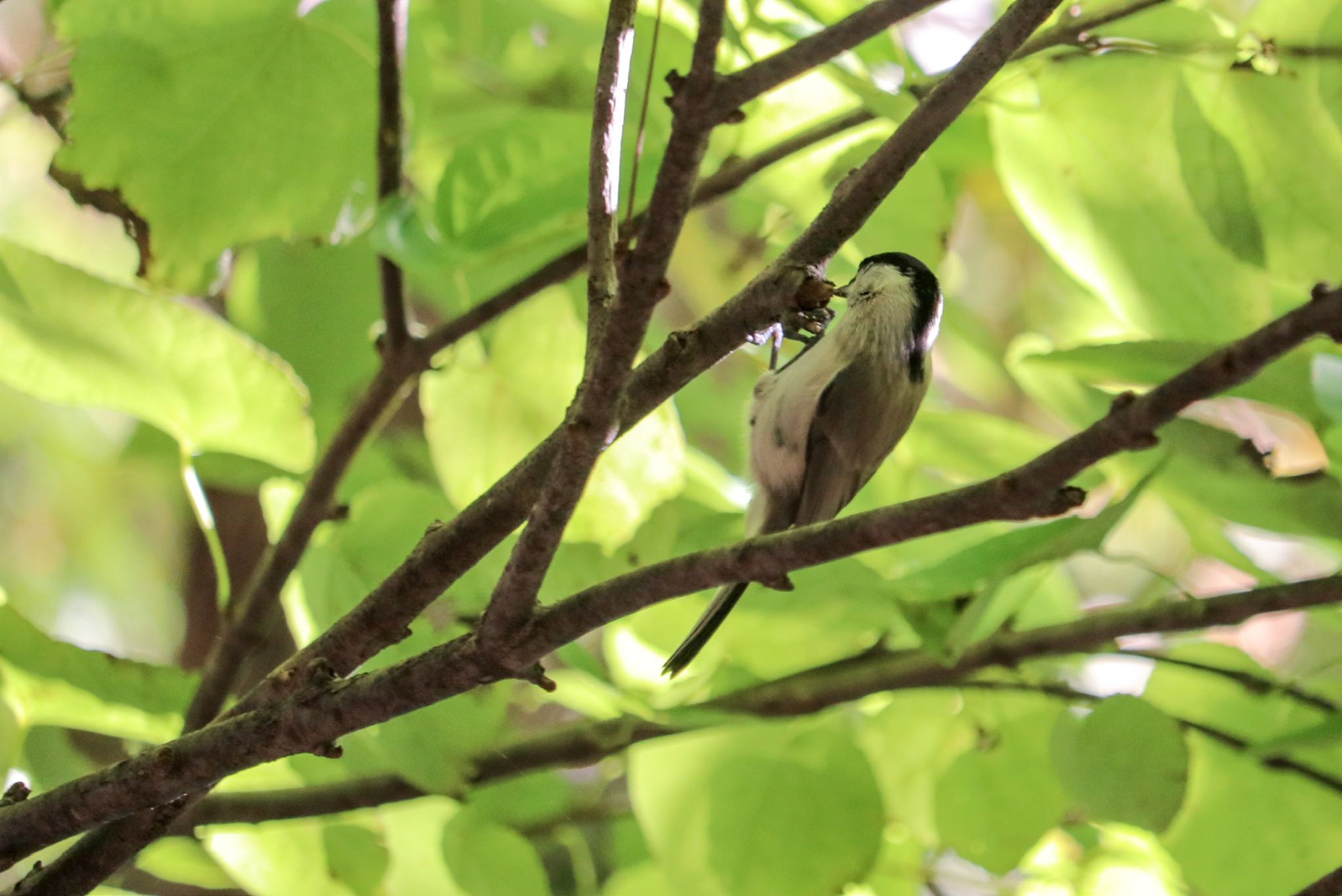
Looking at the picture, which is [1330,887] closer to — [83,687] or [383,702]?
[383,702]

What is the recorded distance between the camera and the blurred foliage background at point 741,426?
0.47 metres

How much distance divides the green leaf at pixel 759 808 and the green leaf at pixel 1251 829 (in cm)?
14

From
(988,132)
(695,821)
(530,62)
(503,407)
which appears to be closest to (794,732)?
(695,821)

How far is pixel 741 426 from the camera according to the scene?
2.08 ft

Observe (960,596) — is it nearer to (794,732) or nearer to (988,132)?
(794,732)

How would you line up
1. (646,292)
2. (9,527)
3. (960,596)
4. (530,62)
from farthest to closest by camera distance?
(9,527) → (530,62) → (960,596) → (646,292)

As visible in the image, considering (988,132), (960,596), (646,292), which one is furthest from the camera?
(988,132)

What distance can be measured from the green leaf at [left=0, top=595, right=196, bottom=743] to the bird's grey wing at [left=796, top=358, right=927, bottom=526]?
0.94ft

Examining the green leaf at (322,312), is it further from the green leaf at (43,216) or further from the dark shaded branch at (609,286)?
the dark shaded branch at (609,286)

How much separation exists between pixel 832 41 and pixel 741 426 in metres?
0.32

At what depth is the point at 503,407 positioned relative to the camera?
0.56 meters

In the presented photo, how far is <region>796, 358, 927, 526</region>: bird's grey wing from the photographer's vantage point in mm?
494

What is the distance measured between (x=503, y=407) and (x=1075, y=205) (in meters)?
0.27

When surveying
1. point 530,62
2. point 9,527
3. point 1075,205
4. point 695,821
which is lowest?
point 695,821
